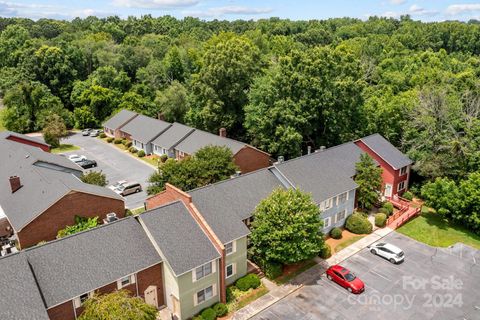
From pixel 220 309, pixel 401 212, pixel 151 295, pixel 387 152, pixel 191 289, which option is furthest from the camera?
pixel 387 152

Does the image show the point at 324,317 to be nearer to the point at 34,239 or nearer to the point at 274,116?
the point at 34,239

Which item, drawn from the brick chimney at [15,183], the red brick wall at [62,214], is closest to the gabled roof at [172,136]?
the red brick wall at [62,214]

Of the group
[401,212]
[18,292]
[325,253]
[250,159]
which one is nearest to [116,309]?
[18,292]

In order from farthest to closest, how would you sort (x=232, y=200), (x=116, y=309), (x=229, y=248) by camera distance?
(x=232, y=200)
(x=229, y=248)
(x=116, y=309)

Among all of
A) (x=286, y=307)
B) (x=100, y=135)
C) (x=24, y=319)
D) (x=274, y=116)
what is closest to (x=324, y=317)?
(x=286, y=307)

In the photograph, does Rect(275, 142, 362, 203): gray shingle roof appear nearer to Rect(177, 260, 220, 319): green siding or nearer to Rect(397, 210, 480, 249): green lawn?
Rect(397, 210, 480, 249): green lawn

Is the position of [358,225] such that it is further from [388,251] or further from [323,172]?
[323,172]

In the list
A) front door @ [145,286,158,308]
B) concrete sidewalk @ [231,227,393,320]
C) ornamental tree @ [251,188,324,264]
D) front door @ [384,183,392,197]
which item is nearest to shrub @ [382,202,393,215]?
front door @ [384,183,392,197]
